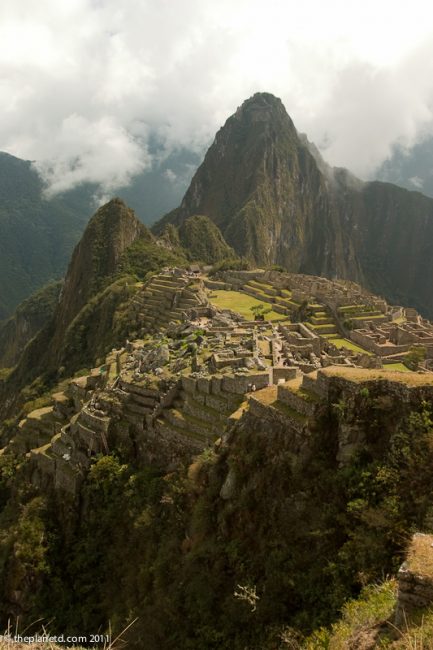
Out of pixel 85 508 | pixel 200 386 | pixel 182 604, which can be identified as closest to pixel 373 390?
pixel 182 604

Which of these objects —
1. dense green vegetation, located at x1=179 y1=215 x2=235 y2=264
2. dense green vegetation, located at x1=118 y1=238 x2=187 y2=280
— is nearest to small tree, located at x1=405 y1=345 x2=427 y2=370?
dense green vegetation, located at x1=118 y1=238 x2=187 y2=280

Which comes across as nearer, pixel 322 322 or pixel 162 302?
pixel 322 322

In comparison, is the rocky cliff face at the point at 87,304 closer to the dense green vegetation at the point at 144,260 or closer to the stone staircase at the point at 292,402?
the dense green vegetation at the point at 144,260

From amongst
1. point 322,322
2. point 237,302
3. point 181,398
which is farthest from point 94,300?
point 181,398

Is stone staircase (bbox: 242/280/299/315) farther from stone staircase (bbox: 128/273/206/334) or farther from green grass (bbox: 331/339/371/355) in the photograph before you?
green grass (bbox: 331/339/371/355)

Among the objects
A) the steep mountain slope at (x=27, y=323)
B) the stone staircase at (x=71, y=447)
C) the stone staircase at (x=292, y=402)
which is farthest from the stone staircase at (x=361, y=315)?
the steep mountain slope at (x=27, y=323)

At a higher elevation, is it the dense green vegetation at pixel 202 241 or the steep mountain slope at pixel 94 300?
the dense green vegetation at pixel 202 241

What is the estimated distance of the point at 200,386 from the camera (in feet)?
66.2

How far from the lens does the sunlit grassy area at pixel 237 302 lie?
183 feet

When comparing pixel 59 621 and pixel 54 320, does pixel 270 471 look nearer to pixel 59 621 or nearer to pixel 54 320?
pixel 59 621

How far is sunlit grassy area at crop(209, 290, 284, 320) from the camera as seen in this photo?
183 ft

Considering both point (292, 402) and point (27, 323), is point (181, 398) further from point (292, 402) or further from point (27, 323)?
point (27, 323)

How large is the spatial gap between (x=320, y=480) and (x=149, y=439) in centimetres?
943

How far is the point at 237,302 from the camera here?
208ft
